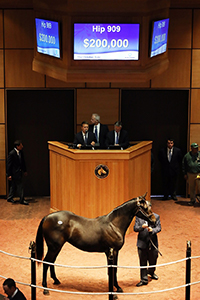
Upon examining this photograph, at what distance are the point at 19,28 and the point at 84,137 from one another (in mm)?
3121

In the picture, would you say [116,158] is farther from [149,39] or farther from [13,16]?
[13,16]

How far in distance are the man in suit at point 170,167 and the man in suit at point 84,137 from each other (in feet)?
6.76

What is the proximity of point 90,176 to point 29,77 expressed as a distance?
3.48m

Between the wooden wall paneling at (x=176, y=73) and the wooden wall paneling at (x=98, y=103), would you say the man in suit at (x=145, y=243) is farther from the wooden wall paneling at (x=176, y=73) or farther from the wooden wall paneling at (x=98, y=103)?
the wooden wall paneling at (x=176, y=73)

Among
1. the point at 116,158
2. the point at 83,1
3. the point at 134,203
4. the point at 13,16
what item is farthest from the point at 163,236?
the point at 13,16

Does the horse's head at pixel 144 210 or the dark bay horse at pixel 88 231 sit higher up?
the horse's head at pixel 144 210

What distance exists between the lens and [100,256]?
8.48 m

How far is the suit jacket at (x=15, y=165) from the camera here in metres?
11.2

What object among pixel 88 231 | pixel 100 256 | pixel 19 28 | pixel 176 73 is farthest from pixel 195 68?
pixel 88 231

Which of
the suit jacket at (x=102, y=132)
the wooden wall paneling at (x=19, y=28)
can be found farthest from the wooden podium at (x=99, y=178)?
the wooden wall paneling at (x=19, y=28)

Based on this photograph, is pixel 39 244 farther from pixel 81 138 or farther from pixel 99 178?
pixel 81 138

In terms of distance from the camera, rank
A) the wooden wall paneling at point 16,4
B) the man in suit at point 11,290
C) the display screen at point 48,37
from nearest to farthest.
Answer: the man in suit at point 11,290 < the display screen at point 48,37 < the wooden wall paneling at point 16,4

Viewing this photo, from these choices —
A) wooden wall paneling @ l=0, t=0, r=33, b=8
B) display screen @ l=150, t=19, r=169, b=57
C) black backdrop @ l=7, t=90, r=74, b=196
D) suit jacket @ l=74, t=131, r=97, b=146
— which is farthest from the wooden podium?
wooden wall paneling @ l=0, t=0, r=33, b=8

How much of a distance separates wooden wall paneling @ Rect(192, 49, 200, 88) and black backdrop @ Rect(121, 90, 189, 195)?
305mm
